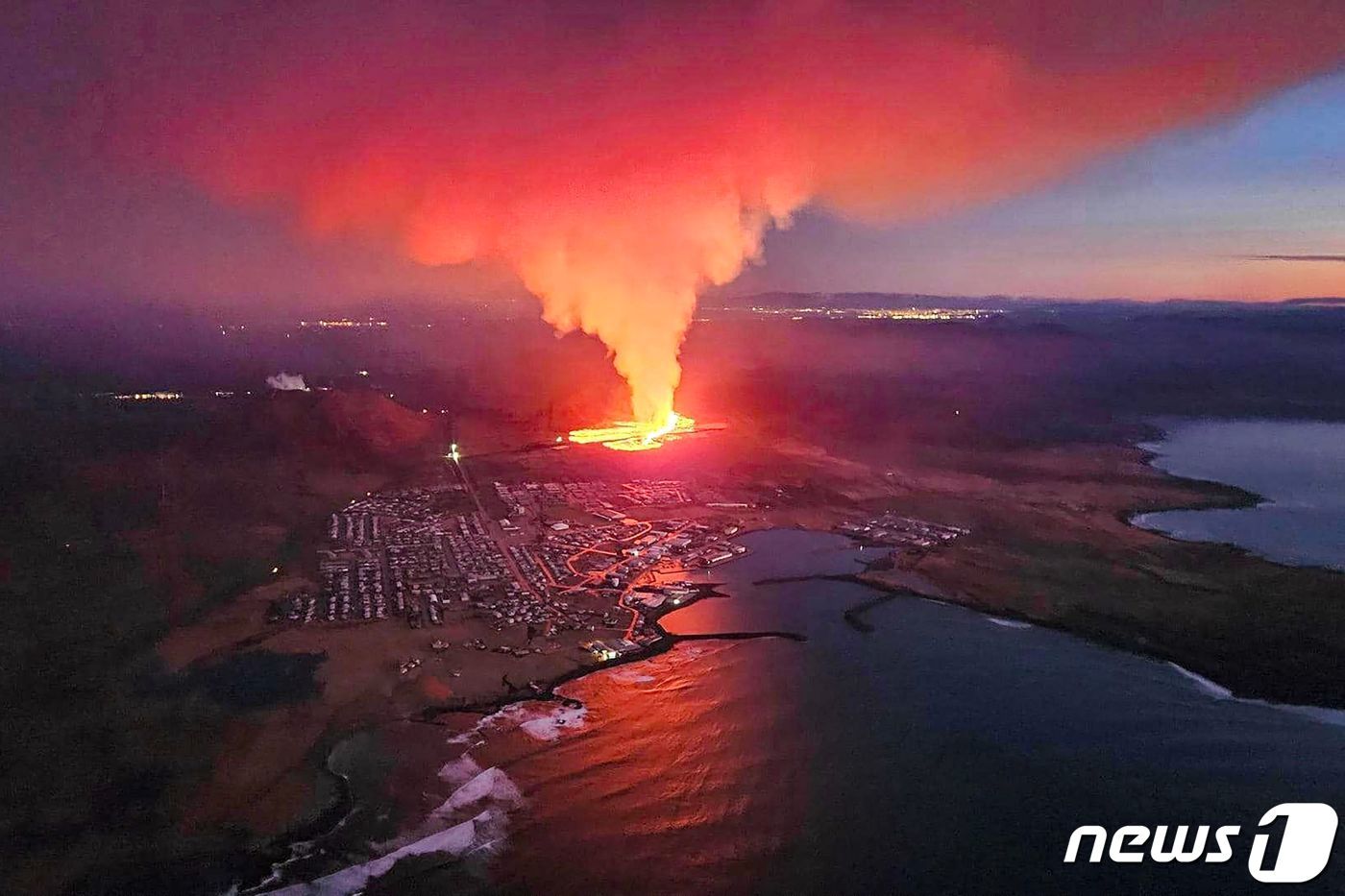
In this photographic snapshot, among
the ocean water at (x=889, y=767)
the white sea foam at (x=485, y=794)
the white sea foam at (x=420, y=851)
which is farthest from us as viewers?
the white sea foam at (x=485, y=794)

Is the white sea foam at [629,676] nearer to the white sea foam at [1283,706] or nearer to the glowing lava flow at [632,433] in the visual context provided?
the white sea foam at [1283,706]

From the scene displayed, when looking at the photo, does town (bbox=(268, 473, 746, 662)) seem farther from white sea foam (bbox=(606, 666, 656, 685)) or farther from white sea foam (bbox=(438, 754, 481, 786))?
white sea foam (bbox=(438, 754, 481, 786))

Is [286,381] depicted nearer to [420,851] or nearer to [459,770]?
[459,770]

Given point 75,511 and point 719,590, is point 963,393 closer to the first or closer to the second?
point 719,590

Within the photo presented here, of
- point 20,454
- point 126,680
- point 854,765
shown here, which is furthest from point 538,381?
point 854,765

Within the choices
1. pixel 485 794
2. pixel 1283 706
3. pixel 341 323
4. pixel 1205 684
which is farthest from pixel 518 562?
pixel 341 323

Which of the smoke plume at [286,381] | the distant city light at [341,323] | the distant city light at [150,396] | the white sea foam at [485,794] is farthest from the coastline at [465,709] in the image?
the distant city light at [341,323]

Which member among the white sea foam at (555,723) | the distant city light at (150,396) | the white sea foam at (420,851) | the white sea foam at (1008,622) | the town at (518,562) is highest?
the distant city light at (150,396)
